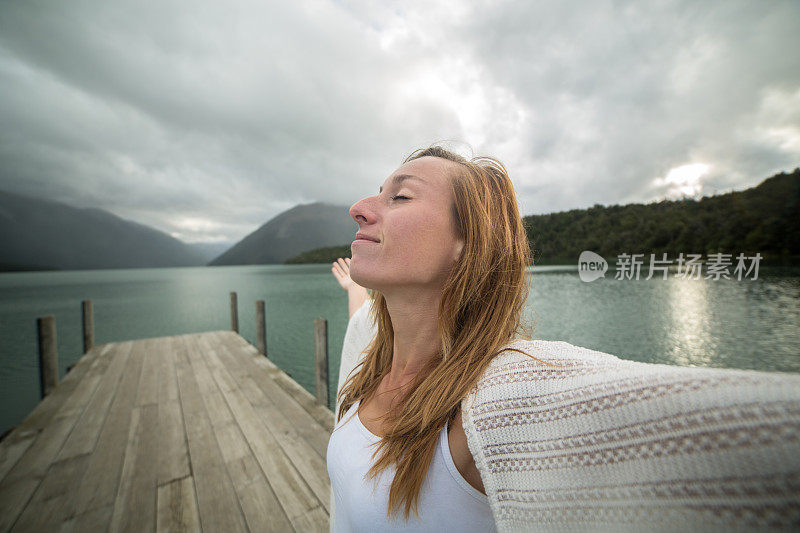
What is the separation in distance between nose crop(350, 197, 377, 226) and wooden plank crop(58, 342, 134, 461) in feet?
14.2

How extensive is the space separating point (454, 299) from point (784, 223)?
35.4 metres

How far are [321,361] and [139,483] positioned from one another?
2791mm

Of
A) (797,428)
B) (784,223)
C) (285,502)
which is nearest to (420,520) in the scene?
(797,428)

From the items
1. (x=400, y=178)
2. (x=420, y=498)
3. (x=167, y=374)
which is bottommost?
(x=167, y=374)

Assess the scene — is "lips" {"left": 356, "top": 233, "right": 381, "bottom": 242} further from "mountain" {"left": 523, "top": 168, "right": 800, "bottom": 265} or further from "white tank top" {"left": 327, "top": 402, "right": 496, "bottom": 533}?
"mountain" {"left": 523, "top": 168, "right": 800, "bottom": 265}

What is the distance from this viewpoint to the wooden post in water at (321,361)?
495 centimetres

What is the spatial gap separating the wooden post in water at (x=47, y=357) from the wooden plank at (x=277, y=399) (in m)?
2.71

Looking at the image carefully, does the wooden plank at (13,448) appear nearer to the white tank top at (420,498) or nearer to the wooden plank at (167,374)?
the wooden plank at (167,374)

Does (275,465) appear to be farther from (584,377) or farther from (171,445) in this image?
(584,377)

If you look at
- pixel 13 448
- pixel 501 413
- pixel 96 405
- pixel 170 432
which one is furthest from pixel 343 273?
pixel 96 405

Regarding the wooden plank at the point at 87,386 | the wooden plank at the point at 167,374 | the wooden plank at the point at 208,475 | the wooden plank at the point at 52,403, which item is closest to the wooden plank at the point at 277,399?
the wooden plank at the point at 208,475

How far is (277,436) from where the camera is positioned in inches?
137

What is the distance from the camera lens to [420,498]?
81cm

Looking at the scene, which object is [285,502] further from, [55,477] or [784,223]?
[784,223]
